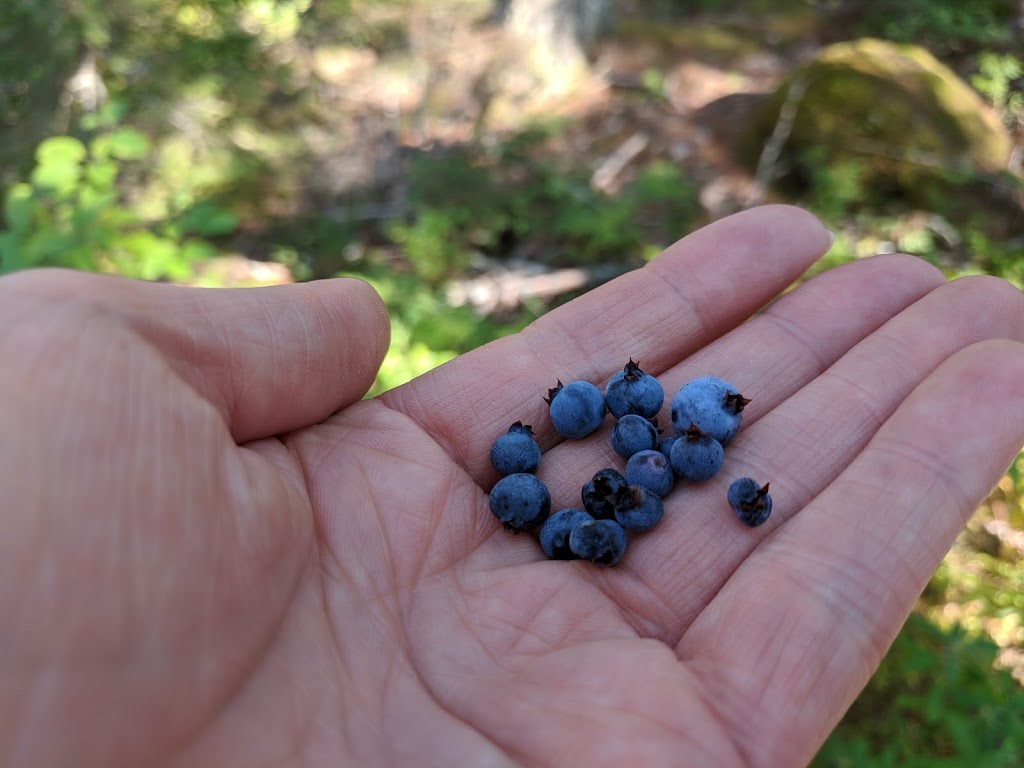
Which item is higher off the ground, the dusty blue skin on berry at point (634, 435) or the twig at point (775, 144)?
the dusty blue skin on berry at point (634, 435)

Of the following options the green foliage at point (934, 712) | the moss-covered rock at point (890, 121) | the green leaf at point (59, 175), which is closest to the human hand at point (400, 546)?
the green foliage at point (934, 712)

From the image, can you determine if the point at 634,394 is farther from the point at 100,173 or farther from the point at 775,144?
the point at 775,144

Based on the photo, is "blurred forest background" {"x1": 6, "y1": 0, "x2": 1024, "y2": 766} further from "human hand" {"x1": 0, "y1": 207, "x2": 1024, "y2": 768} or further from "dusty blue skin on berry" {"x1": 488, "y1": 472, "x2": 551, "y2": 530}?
"dusty blue skin on berry" {"x1": 488, "y1": 472, "x2": 551, "y2": 530}

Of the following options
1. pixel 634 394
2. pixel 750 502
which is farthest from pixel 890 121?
pixel 750 502

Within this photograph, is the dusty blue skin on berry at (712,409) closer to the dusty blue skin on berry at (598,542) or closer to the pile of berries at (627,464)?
the pile of berries at (627,464)

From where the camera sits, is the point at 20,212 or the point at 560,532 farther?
the point at 20,212

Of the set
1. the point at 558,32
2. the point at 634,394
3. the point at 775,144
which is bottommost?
the point at 775,144

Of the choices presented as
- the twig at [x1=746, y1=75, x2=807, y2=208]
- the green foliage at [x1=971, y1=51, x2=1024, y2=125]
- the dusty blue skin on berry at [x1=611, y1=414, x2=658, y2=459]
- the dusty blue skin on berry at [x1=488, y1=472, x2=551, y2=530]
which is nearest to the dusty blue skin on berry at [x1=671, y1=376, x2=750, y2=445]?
the dusty blue skin on berry at [x1=611, y1=414, x2=658, y2=459]
